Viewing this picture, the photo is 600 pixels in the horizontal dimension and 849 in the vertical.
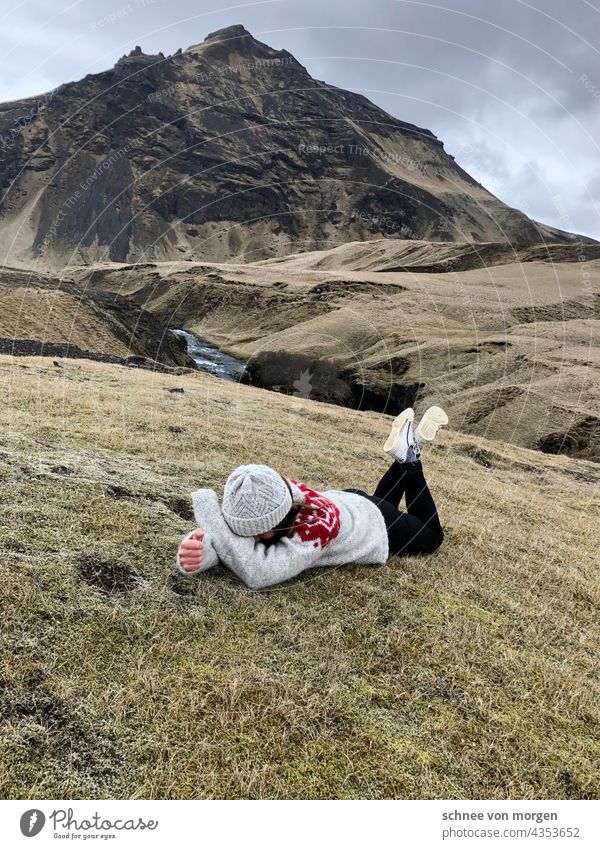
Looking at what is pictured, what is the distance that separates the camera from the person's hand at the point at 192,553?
5.15 meters

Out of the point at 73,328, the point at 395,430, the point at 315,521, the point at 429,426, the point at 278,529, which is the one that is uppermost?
the point at 429,426

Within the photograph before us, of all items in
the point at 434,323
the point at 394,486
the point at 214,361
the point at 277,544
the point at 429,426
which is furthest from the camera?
the point at 434,323

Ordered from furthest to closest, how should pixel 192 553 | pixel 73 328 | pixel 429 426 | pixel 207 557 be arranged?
pixel 73 328 → pixel 429 426 → pixel 207 557 → pixel 192 553

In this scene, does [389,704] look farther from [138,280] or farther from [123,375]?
[138,280]

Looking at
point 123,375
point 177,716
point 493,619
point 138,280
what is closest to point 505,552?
point 493,619

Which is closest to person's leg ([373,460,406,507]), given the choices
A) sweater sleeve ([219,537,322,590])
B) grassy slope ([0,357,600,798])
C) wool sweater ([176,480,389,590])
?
grassy slope ([0,357,600,798])

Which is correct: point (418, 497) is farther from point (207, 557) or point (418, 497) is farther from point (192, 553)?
point (192, 553)

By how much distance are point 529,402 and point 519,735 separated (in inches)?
1162

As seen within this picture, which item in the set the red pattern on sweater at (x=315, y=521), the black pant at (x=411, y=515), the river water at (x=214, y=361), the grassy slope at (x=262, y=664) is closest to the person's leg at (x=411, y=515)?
the black pant at (x=411, y=515)

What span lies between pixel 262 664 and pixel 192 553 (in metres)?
1.25

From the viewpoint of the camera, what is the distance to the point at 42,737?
340 cm

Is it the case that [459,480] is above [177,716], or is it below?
above

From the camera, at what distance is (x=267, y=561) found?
5336 millimetres

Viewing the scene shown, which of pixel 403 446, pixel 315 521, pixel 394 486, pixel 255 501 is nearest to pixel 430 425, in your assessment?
pixel 403 446
